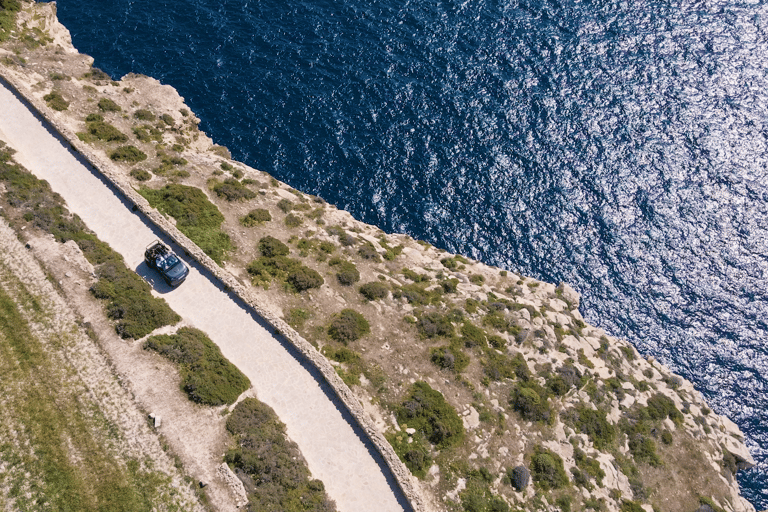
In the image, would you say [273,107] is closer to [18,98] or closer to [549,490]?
[18,98]

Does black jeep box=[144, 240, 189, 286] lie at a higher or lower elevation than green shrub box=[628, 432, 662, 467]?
lower

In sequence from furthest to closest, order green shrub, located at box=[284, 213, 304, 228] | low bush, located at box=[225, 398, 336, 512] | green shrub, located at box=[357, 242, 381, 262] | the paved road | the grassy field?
green shrub, located at box=[284, 213, 304, 228] < green shrub, located at box=[357, 242, 381, 262] < the paved road < low bush, located at box=[225, 398, 336, 512] < the grassy field

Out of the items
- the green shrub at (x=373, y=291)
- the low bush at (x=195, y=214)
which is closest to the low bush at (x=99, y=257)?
the low bush at (x=195, y=214)

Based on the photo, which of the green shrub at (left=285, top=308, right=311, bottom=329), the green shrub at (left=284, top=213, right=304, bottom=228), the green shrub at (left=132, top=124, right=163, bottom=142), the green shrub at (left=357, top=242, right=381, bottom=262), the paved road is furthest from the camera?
the green shrub at (left=132, top=124, right=163, bottom=142)

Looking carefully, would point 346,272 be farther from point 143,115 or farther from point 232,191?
point 143,115

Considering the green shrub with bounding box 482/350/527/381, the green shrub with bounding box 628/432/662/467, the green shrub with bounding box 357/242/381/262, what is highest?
the green shrub with bounding box 357/242/381/262

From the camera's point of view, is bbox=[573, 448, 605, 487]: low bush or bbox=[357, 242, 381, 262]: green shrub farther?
bbox=[357, 242, 381, 262]: green shrub

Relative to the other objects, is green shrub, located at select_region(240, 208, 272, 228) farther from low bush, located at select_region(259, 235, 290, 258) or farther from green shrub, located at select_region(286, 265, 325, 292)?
green shrub, located at select_region(286, 265, 325, 292)

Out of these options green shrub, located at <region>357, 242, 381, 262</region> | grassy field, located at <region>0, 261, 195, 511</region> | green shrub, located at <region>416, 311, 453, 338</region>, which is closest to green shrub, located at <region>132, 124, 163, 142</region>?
grassy field, located at <region>0, 261, 195, 511</region>
